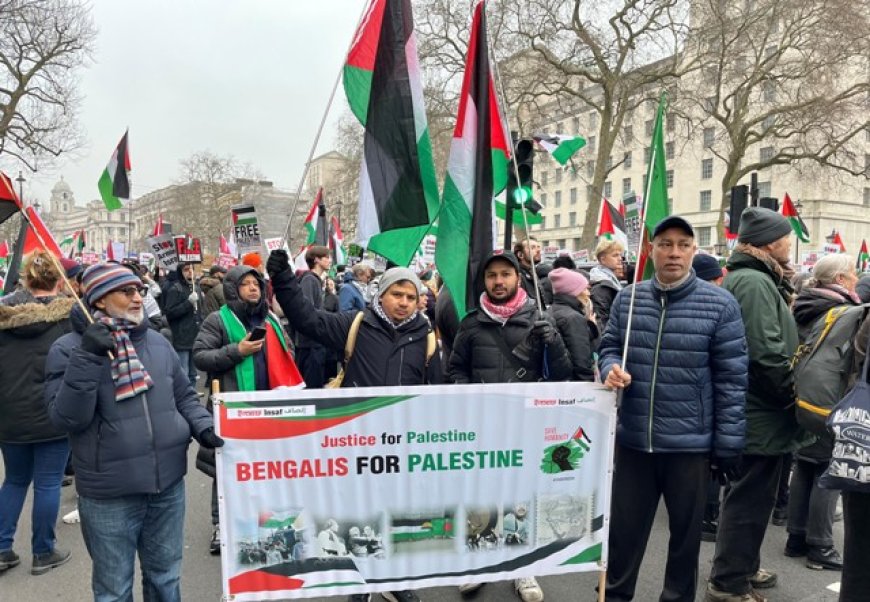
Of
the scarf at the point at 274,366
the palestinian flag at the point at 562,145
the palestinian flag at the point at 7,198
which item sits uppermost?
the palestinian flag at the point at 562,145

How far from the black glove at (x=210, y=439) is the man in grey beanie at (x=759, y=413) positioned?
2.78 meters

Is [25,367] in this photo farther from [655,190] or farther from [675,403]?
[655,190]

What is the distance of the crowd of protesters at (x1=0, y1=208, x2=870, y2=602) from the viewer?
2.73m

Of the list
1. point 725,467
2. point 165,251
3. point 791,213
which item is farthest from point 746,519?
point 791,213

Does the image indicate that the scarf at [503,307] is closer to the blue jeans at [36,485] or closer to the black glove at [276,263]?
the black glove at [276,263]

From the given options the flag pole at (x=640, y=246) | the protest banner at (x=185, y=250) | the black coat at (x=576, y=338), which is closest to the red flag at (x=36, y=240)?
the black coat at (x=576, y=338)

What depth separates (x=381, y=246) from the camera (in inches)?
146

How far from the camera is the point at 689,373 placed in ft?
10.3

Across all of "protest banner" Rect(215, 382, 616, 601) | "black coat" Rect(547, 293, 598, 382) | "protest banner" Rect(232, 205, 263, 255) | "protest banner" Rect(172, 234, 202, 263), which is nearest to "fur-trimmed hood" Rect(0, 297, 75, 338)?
"protest banner" Rect(215, 382, 616, 601)

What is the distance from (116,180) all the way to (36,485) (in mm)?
7289

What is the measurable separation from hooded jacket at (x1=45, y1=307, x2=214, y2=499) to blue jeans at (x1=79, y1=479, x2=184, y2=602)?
91mm

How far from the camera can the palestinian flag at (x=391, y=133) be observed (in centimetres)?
361

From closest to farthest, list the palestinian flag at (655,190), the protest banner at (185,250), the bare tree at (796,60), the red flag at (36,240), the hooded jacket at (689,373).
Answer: the hooded jacket at (689,373) → the palestinian flag at (655,190) → the red flag at (36,240) → the protest banner at (185,250) → the bare tree at (796,60)

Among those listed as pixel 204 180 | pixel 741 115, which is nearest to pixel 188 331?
pixel 741 115
